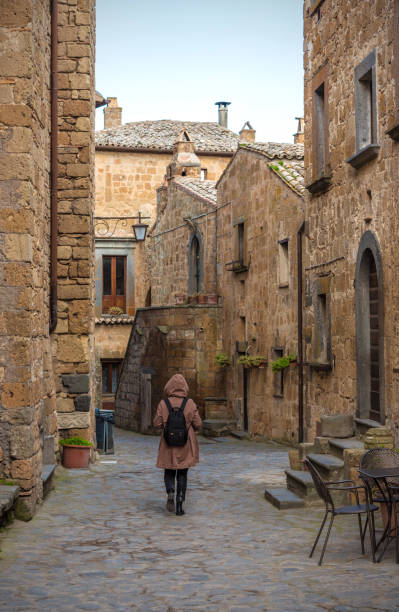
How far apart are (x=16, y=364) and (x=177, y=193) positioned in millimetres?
19222

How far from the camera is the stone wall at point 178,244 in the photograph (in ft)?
77.4

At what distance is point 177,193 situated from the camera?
2686cm

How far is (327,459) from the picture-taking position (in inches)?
378

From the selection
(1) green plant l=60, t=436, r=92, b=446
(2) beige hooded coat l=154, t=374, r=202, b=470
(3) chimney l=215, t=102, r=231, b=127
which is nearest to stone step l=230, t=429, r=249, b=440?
(1) green plant l=60, t=436, r=92, b=446

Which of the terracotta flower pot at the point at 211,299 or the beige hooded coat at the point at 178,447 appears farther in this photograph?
the terracotta flower pot at the point at 211,299

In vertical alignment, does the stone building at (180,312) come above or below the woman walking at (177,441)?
above

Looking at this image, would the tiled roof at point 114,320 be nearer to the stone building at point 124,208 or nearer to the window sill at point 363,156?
the stone building at point 124,208

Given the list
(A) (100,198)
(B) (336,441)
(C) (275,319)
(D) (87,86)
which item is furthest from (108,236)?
(B) (336,441)

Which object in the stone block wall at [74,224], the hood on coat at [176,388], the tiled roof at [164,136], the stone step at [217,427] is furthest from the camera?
the tiled roof at [164,136]

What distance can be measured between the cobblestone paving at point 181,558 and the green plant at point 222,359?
10.6 metres

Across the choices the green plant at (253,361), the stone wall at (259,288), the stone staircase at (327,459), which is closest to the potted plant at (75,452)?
the stone staircase at (327,459)

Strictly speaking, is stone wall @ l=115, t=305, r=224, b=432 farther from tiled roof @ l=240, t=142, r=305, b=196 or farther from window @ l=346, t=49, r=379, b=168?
window @ l=346, t=49, r=379, b=168

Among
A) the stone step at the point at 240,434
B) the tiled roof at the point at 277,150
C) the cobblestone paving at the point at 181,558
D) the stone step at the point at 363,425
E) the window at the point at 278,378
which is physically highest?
the tiled roof at the point at 277,150

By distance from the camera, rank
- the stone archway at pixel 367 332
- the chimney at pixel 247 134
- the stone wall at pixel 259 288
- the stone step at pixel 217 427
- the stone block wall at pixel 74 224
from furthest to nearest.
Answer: the chimney at pixel 247 134 → the stone step at pixel 217 427 → the stone wall at pixel 259 288 → the stone block wall at pixel 74 224 → the stone archway at pixel 367 332
